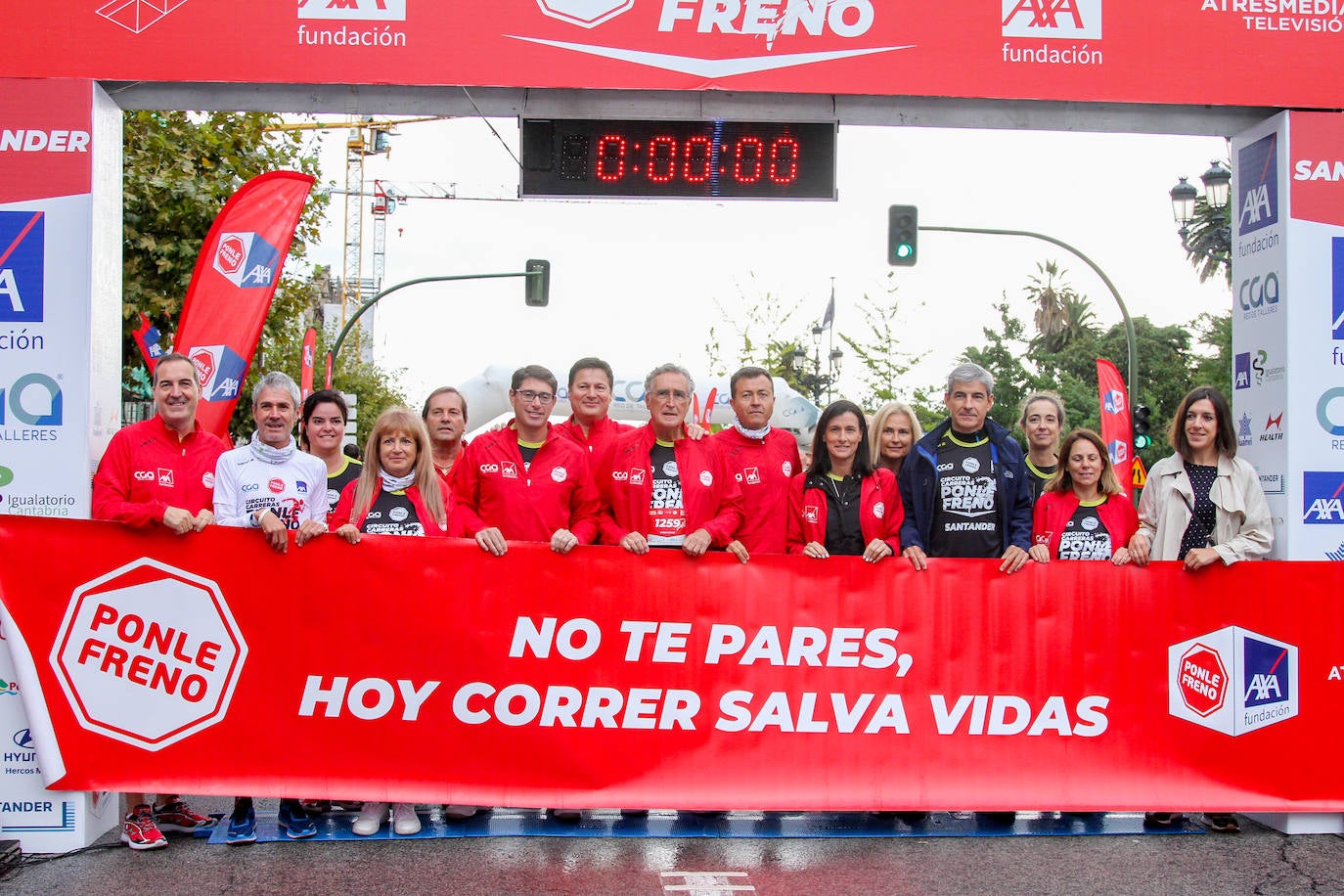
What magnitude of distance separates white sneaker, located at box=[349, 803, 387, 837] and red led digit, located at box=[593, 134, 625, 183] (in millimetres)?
3501

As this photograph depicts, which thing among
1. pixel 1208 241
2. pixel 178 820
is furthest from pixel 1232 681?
pixel 1208 241

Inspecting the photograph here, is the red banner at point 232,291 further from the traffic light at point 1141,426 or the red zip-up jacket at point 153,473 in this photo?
the traffic light at point 1141,426

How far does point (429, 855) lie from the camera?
5.06 m

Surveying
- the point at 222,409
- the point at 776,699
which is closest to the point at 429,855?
the point at 776,699

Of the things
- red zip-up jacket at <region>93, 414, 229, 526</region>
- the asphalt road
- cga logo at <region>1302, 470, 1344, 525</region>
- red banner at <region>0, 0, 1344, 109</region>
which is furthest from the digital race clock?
the asphalt road

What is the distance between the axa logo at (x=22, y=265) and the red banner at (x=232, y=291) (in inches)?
44.8

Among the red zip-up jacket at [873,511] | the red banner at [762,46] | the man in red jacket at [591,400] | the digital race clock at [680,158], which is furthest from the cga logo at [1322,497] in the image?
the man in red jacket at [591,400]

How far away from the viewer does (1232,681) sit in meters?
5.74

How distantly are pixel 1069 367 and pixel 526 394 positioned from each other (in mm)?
58485

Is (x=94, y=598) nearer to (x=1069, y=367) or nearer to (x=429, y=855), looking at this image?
(x=429, y=855)

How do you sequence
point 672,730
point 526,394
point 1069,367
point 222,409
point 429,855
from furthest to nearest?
point 1069,367
point 222,409
point 526,394
point 672,730
point 429,855

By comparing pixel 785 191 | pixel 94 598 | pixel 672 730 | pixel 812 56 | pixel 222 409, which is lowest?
pixel 672 730

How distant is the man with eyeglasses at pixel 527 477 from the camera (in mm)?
5773

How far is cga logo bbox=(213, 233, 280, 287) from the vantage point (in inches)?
274
